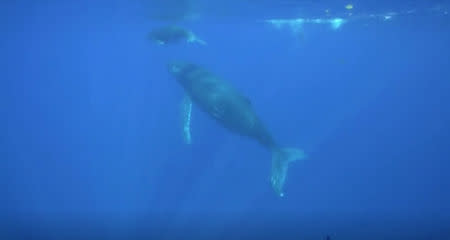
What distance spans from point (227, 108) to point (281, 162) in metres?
2.47

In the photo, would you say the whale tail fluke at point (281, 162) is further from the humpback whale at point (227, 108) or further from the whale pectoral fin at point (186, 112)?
the whale pectoral fin at point (186, 112)

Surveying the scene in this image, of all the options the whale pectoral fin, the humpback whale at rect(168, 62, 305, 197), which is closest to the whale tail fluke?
the humpback whale at rect(168, 62, 305, 197)

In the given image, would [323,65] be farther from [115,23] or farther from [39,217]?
[39,217]

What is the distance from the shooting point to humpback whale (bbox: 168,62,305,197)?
43.3 ft

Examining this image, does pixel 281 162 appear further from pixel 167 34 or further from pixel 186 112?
pixel 167 34

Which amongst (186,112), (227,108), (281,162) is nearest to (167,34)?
(186,112)

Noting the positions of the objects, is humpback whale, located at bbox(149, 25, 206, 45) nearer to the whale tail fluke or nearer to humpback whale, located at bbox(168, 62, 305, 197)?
humpback whale, located at bbox(168, 62, 305, 197)

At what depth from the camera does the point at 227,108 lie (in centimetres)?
1316

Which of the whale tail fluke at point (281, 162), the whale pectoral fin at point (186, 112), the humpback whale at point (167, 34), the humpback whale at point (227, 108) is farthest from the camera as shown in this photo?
the humpback whale at point (167, 34)

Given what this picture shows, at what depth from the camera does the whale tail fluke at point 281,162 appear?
13530mm

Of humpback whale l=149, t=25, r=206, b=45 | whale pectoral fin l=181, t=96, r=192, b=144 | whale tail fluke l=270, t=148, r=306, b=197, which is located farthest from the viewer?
humpback whale l=149, t=25, r=206, b=45

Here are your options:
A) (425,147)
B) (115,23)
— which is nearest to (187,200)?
(115,23)

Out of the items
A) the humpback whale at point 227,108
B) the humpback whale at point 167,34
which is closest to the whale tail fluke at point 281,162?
the humpback whale at point 227,108

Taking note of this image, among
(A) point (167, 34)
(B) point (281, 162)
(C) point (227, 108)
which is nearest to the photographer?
(C) point (227, 108)
